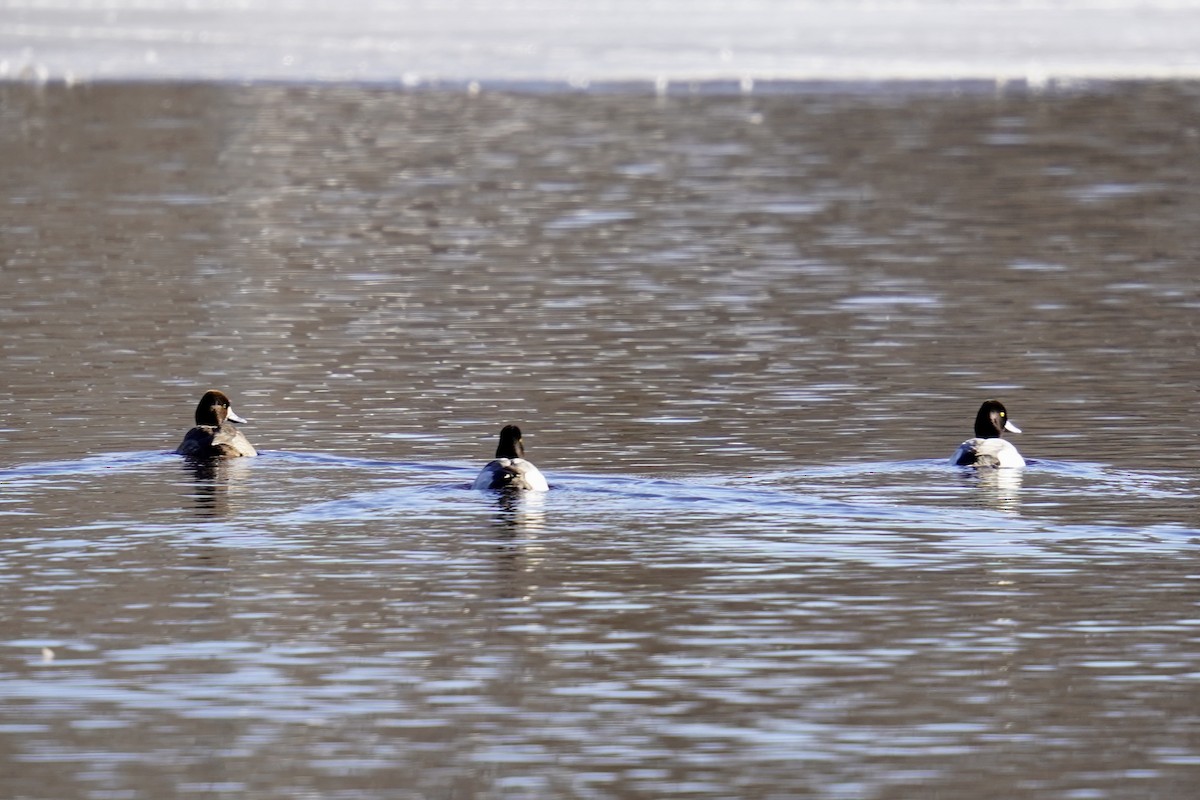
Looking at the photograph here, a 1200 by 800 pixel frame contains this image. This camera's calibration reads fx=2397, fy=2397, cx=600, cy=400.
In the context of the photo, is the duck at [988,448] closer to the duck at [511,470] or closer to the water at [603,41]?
the duck at [511,470]

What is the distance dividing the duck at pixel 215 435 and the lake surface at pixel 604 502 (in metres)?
0.14

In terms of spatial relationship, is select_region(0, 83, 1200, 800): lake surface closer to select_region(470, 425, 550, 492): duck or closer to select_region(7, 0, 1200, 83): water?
select_region(470, 425, 550, 492): duck

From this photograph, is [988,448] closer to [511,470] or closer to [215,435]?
[511,470]

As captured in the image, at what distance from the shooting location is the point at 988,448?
1546 cm

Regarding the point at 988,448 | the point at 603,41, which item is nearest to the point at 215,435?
the point at 988,448

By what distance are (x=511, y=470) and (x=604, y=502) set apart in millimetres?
631

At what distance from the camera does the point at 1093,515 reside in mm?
14055

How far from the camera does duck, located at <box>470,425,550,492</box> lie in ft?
47.7

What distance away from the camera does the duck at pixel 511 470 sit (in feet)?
47.7

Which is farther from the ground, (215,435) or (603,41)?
(603,41)

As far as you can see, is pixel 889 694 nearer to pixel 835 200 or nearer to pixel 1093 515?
pixel 1093 515

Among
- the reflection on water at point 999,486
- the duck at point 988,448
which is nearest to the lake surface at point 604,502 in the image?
the reflection on water at point 999,486

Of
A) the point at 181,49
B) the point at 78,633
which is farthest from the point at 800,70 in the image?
the point at 78,633

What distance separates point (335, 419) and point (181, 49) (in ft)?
126
